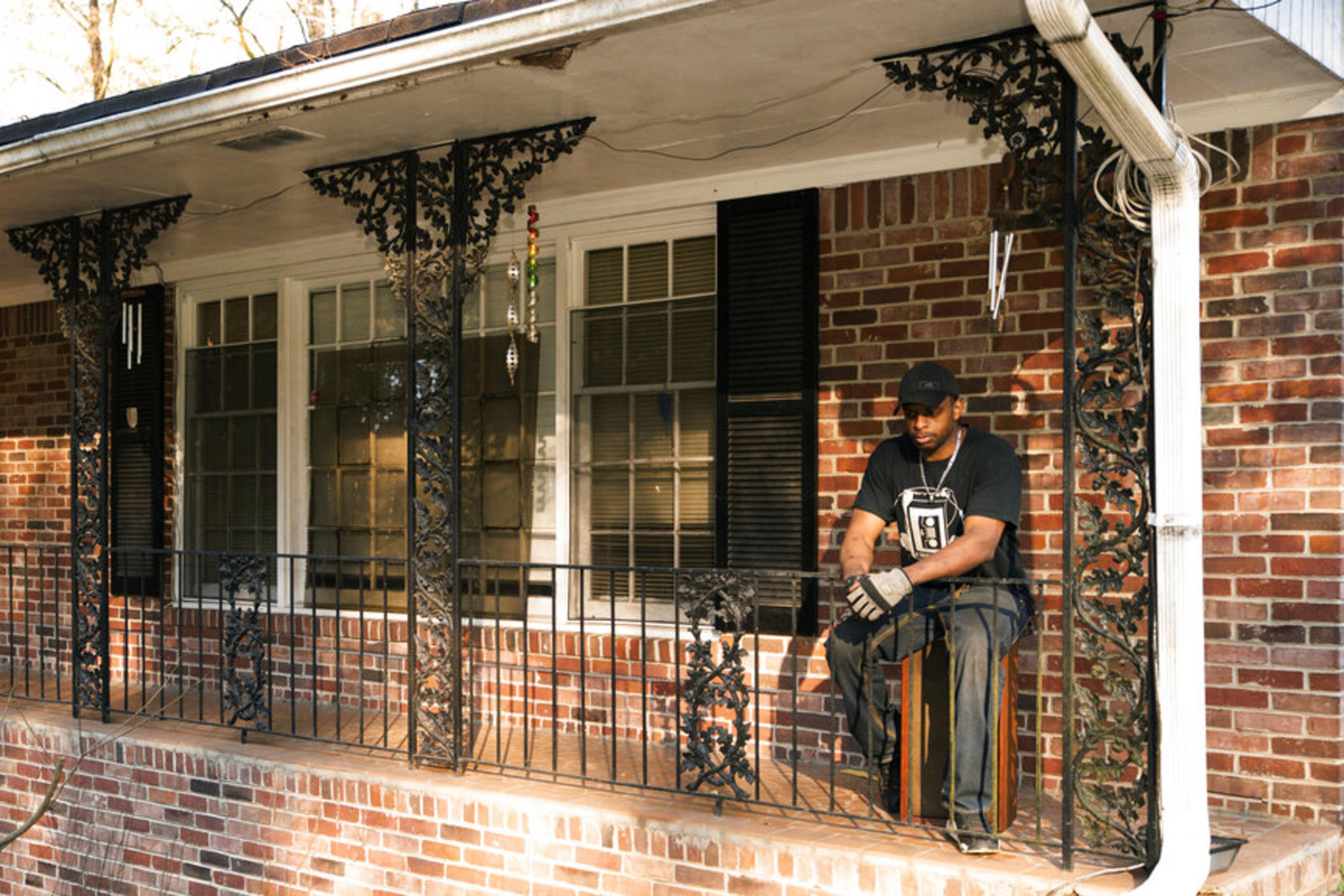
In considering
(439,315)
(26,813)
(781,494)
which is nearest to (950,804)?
(781,494)

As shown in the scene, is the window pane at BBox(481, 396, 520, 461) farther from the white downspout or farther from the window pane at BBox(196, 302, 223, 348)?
the white downspout

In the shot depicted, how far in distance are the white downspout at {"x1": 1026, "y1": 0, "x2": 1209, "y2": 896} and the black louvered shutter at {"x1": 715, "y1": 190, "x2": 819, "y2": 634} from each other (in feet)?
7.08

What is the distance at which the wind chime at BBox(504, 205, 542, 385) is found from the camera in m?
6.66

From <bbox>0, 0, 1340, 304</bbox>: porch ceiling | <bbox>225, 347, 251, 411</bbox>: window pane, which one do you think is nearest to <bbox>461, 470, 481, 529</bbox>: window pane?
<bbox>0, 0, 1340, 304</bbox>: porch ceiling

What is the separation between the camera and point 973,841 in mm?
4422

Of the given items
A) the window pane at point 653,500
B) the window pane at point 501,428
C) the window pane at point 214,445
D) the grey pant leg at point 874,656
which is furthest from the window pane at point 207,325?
the grey pant leg at point 874,656

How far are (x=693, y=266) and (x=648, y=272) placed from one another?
0.27 metres

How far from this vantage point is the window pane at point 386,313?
7797mm

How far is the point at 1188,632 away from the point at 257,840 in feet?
13.2

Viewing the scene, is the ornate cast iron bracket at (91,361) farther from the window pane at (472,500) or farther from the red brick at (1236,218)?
the red brick at (1236,218)

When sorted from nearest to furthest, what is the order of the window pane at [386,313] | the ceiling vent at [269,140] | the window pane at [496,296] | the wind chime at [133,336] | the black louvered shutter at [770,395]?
the ceiling vent at [269,140]
the black louvered shutter at [770,395]
the window pane at [496,296]
the window pane at [386,313]
the wind chime at [133,336]

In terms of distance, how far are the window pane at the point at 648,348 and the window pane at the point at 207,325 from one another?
123 inches

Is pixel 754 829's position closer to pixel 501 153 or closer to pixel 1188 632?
pixel 1188 632

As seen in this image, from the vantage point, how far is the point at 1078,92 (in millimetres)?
4414
